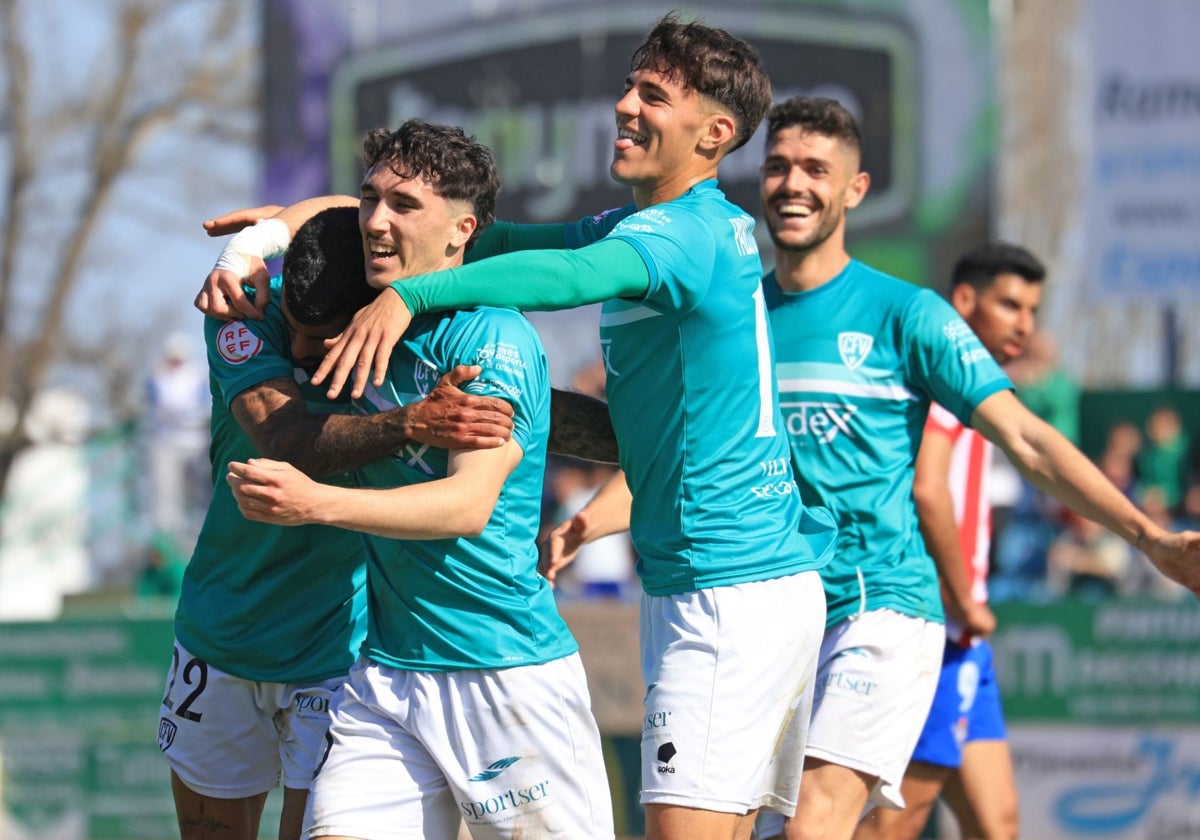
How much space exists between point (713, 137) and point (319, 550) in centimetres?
153

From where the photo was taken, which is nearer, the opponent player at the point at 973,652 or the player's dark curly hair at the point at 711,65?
the player's dark curly hair at the point at 711,65

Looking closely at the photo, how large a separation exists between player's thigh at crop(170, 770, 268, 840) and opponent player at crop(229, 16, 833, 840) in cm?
132

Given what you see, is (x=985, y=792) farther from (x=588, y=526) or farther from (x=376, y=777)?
(x=376, y=777)

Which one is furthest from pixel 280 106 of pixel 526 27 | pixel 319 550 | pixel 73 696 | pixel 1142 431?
pixel 319 550

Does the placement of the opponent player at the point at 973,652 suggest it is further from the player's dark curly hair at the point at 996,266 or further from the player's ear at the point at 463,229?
the player's ear at the point at 463,229

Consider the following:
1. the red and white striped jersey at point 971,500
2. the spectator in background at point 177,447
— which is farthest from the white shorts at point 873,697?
the spectator in background at point 177,447

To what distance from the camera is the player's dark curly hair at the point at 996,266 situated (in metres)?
6.21

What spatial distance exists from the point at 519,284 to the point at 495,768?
1138mm

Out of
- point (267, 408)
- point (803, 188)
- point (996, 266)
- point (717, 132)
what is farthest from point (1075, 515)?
point (267, 408)

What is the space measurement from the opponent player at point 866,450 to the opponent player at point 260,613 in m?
1.40

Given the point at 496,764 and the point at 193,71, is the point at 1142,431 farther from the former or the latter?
the point at 193,71

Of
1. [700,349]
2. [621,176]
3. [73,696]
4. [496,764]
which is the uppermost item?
[621,176]

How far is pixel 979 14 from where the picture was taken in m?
14.4

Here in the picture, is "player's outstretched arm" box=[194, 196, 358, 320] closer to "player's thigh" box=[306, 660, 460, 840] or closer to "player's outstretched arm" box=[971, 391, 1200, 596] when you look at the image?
"player's thigh" box=[306, 660, 460, 840]
